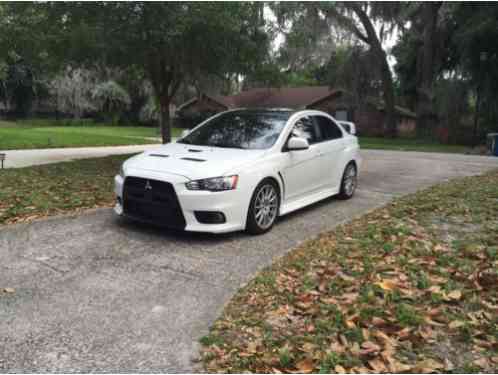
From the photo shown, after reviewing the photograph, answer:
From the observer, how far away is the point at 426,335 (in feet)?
10.4

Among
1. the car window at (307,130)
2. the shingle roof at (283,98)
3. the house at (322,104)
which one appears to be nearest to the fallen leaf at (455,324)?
the car window at (307,130)

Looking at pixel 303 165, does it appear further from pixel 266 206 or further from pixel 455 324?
pixel 455 324

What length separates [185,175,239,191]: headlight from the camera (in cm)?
521

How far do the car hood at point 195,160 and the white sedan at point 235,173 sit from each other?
1 cm

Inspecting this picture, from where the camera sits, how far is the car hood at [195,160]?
5289 mm

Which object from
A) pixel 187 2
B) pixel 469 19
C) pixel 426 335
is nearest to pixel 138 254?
pixel 426 335

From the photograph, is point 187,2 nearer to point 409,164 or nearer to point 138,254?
point 138,254

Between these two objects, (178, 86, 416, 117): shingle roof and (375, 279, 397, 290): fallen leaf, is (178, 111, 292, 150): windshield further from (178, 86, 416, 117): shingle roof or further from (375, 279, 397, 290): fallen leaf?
(178, 86, 416, 117): shingle roof

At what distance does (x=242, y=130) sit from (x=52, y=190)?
12.4ft

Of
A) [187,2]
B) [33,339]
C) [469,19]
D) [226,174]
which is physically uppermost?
[469,19]

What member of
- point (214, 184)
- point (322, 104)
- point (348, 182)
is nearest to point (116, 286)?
point (214, 184)

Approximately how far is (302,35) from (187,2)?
4.34 m

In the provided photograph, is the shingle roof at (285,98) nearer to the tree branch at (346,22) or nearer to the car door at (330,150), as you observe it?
the tree branch at (346,22)

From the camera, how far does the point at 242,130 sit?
21.7ft
